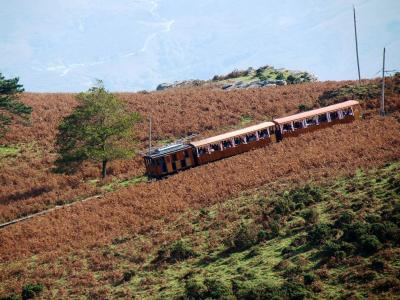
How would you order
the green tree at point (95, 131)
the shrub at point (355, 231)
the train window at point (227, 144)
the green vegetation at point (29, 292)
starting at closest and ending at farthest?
the shrub at point (355, 231) → the green vegetation at point (29, 292) → the green tree at point (95, 131) → the train window at point (227, 144)

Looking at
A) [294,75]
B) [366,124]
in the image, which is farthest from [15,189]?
[294,75]

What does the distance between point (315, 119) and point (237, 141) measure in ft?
30.2

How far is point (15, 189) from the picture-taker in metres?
52.8

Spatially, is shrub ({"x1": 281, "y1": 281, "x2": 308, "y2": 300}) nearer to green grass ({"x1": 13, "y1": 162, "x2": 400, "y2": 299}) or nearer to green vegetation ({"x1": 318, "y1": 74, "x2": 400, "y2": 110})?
green grass ({"x1": 13, "y1": 162, "x2": 400, "y2": 299})

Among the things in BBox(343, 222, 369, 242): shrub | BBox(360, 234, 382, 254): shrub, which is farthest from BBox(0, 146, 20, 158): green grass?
BBox(360, 234, 382, 254): shrub

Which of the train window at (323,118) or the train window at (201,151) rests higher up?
the train window at (323,118)

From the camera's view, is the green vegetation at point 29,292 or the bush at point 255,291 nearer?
the bush at point 255,291

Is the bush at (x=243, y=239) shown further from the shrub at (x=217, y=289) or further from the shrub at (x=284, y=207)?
the shrub at (x=217, y=289)

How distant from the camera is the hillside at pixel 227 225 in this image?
23203mm

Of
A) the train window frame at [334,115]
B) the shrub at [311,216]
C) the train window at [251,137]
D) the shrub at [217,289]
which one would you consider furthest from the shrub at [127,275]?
the train window frame at [334,115]

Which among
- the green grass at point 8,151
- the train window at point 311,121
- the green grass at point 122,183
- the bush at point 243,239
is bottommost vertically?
the bush at point 243,239

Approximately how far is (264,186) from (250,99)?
40469 millimetres

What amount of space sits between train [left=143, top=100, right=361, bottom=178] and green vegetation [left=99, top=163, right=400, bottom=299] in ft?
45.4

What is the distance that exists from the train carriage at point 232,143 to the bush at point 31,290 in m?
24.0
